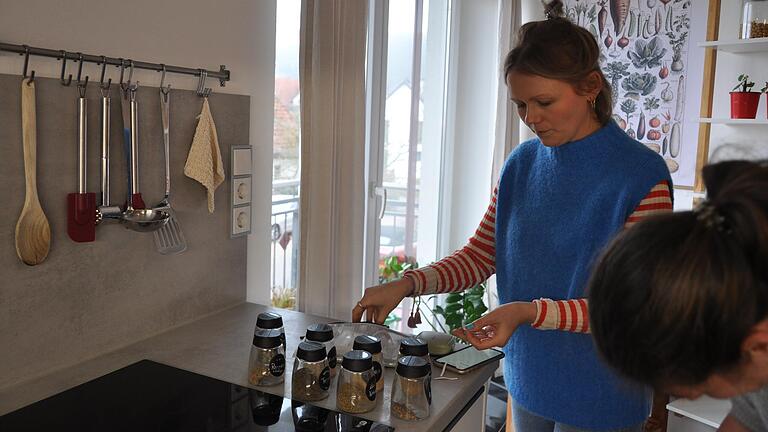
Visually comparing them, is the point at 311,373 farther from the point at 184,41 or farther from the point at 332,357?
the point at 184,41

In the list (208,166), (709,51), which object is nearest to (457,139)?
(709,51)

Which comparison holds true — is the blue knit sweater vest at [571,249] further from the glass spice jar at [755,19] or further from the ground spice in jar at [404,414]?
the glass spice jar at [755,19]

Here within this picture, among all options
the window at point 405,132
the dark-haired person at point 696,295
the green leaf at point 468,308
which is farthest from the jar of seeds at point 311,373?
the green leaf at point 468,308

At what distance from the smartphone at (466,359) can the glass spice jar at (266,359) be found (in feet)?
1.18

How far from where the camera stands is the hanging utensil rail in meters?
1.28

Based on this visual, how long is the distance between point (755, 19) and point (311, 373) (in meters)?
2.28

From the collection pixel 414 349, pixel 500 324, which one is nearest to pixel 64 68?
pixel 414 349

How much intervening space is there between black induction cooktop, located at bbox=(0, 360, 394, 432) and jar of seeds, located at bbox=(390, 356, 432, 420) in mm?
57

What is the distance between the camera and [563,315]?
1.27 m

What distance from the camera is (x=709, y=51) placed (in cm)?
291

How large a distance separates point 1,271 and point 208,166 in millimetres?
543

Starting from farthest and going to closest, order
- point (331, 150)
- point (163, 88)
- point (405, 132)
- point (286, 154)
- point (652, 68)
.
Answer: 1. point (652, 68)
2. point (405, 132)
3. point (286, 154)
4. point (331, 150)
5. point (163, 88)

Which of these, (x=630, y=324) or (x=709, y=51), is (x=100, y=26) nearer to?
(x=630, y=324)

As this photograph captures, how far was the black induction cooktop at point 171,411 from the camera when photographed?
1208 millimetres
